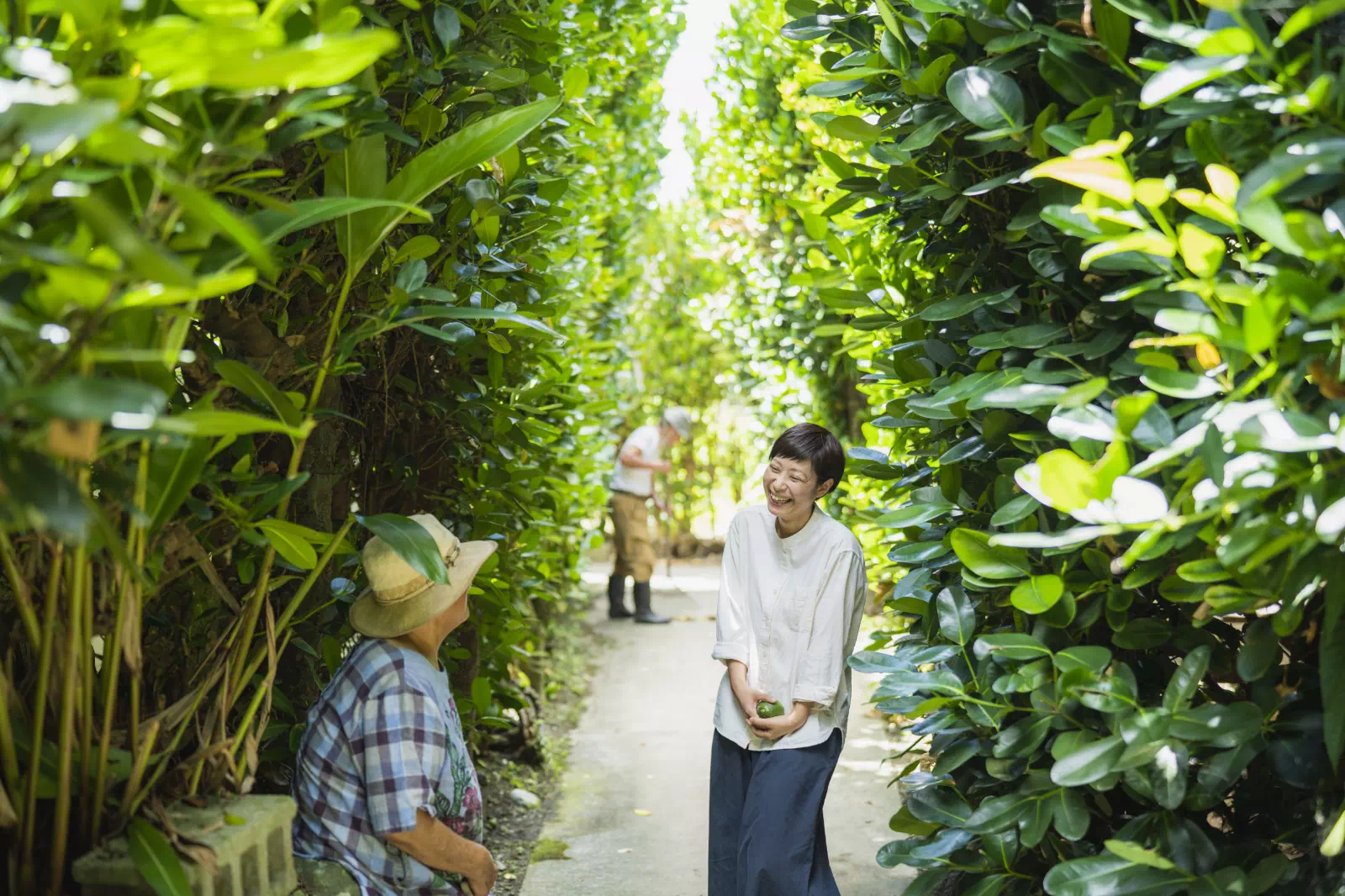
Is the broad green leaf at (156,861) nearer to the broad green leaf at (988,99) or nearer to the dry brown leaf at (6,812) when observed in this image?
the dry brown leaf at (6,812)

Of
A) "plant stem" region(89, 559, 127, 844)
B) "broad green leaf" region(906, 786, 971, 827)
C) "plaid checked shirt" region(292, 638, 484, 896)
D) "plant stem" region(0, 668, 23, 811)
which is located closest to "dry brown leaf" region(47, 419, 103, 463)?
"plant stem" region(89, 559, 127, 844)

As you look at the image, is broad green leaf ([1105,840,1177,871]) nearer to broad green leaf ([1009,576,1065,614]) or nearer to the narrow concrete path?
broad green leaf ([1009,576,1065,614])

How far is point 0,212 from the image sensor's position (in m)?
1.20

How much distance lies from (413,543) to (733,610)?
1561mm

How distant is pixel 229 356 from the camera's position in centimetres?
230

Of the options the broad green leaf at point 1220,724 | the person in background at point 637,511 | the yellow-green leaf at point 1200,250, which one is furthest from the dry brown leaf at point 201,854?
the person in background at point 637,511

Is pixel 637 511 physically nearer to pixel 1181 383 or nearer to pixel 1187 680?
pixel 1187 680

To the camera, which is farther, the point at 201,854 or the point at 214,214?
the point at 201,854

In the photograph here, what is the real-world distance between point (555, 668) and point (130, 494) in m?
5.99

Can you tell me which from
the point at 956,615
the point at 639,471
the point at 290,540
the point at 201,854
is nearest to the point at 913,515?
the point at 956,615

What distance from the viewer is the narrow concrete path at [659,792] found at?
13.6 feet

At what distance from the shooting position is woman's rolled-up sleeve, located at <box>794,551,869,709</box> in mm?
3215

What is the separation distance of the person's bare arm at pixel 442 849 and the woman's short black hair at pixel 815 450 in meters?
1.45

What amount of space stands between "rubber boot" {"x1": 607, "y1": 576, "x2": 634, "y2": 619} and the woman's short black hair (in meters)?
6.64
